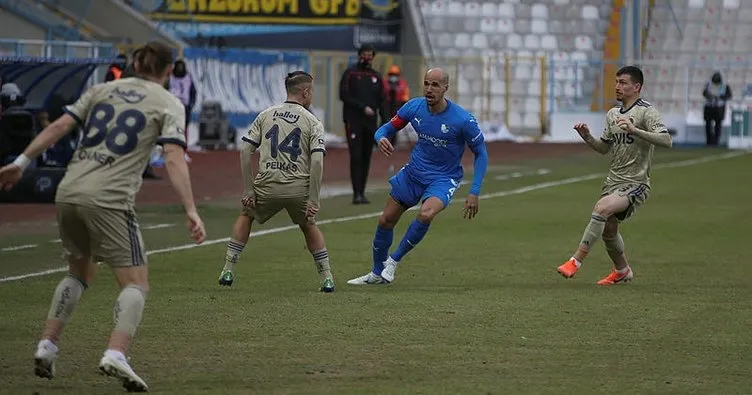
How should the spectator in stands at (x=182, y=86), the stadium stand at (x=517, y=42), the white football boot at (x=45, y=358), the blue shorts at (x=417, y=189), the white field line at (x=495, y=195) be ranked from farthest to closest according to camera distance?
the stadium stand at (x=517, y=42)
the spectator in stands at (x=182, y=86)
the white field line at (x=495, y=195)
the blue shorts at (x=417, y=189)
the white football boot at (x=45, y=358)

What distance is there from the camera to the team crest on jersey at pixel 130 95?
8039 mm

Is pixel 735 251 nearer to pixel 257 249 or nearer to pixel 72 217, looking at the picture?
pixel 257 249

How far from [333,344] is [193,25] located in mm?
35638

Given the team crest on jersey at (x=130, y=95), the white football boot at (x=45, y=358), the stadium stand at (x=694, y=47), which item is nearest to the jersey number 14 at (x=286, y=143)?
the team crest on jersey at (x=130, y=95)

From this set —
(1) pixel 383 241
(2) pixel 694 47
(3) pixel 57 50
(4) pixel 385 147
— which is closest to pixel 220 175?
(3) pixel 57 50

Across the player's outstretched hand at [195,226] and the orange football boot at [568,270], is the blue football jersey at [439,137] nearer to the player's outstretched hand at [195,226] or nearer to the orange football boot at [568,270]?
the orange football boot at [568,270]

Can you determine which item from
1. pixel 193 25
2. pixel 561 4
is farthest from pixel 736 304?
pixel 561 4

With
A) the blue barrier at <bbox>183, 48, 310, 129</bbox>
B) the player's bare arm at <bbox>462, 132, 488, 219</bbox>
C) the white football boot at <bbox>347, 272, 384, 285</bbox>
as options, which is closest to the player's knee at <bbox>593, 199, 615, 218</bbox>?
the player's bare arm at <bbox>462, 132, 488, 219</bbox>

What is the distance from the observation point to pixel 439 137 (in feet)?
42.6

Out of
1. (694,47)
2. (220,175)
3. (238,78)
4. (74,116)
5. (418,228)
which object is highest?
(74,116)

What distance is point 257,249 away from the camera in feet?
51.6

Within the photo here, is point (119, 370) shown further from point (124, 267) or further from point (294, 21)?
point (294, 21)

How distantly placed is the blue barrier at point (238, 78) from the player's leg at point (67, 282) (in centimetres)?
2909

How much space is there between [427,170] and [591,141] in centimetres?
134
